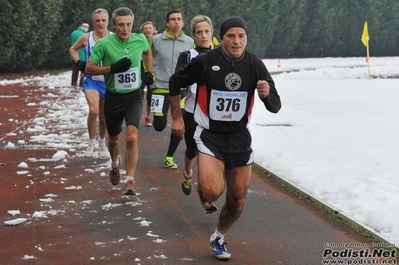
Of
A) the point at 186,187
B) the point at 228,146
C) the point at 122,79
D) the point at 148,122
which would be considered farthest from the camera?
the point at 148,122

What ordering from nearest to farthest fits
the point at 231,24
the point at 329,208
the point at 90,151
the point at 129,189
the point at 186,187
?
the point at 231,24
the point at 329,208
the point at 186,187
the point at 129,189
the point at 90,151

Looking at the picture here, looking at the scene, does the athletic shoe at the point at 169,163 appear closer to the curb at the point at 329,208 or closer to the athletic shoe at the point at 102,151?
the curb at the point at 329,208

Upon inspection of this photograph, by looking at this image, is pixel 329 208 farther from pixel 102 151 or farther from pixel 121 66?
pixel 102 151

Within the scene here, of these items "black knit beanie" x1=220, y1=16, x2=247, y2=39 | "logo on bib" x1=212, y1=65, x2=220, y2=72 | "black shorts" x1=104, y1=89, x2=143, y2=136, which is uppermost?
"black knit beanie" x1=220, y1=16, x2=247, y2=39

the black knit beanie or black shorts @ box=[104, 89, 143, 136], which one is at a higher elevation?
the black knit beanie

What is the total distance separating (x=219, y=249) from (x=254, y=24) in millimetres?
48836

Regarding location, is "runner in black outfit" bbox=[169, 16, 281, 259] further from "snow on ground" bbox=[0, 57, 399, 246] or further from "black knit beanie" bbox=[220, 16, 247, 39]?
"snow on ground" bbox=[0, 57, 399, 246]

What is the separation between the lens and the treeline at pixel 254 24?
3353 cm

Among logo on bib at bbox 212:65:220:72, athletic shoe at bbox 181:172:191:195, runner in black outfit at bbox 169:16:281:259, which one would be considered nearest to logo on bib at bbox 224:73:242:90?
runner in black outfit at bbox 169:16:281:259

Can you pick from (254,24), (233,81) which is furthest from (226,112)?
(254,24)

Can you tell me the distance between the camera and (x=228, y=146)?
21.1 feet

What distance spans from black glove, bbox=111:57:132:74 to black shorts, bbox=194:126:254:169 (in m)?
2.66

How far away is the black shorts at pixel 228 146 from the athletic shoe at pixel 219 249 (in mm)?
617

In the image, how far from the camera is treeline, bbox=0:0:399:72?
1320 inches
